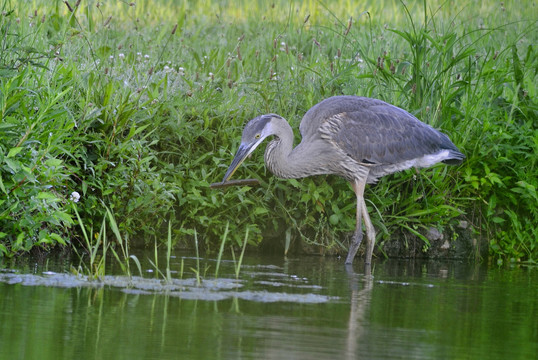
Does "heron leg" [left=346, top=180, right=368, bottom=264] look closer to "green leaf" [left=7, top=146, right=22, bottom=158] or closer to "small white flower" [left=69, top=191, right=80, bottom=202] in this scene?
"small white flower" [left=69, top=191, right=80, bottom=202]

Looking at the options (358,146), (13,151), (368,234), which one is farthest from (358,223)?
(13,151)

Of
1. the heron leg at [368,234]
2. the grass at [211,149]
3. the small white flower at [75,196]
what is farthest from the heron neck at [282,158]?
the small white flower at [75,196]

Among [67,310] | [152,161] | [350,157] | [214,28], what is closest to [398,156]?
[350,157]

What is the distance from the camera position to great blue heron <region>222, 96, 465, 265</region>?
7.58 meters

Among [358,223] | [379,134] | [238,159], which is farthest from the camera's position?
[379,134]

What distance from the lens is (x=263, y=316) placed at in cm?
458

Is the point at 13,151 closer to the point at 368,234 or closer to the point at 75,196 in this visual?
the point at 75,196

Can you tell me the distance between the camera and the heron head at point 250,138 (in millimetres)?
7039

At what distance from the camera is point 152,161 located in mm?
7559

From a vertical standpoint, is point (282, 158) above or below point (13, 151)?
above

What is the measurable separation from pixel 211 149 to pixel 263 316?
344cm

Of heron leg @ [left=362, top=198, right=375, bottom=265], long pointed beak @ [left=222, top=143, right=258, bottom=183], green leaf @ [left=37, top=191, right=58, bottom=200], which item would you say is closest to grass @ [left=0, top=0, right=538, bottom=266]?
green leaf @ [left=37, top=191, right=58, bottom=200]

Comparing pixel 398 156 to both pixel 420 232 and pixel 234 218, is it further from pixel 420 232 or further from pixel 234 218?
pixel 234 218

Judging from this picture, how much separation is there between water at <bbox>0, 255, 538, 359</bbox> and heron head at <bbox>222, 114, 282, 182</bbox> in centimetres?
90
